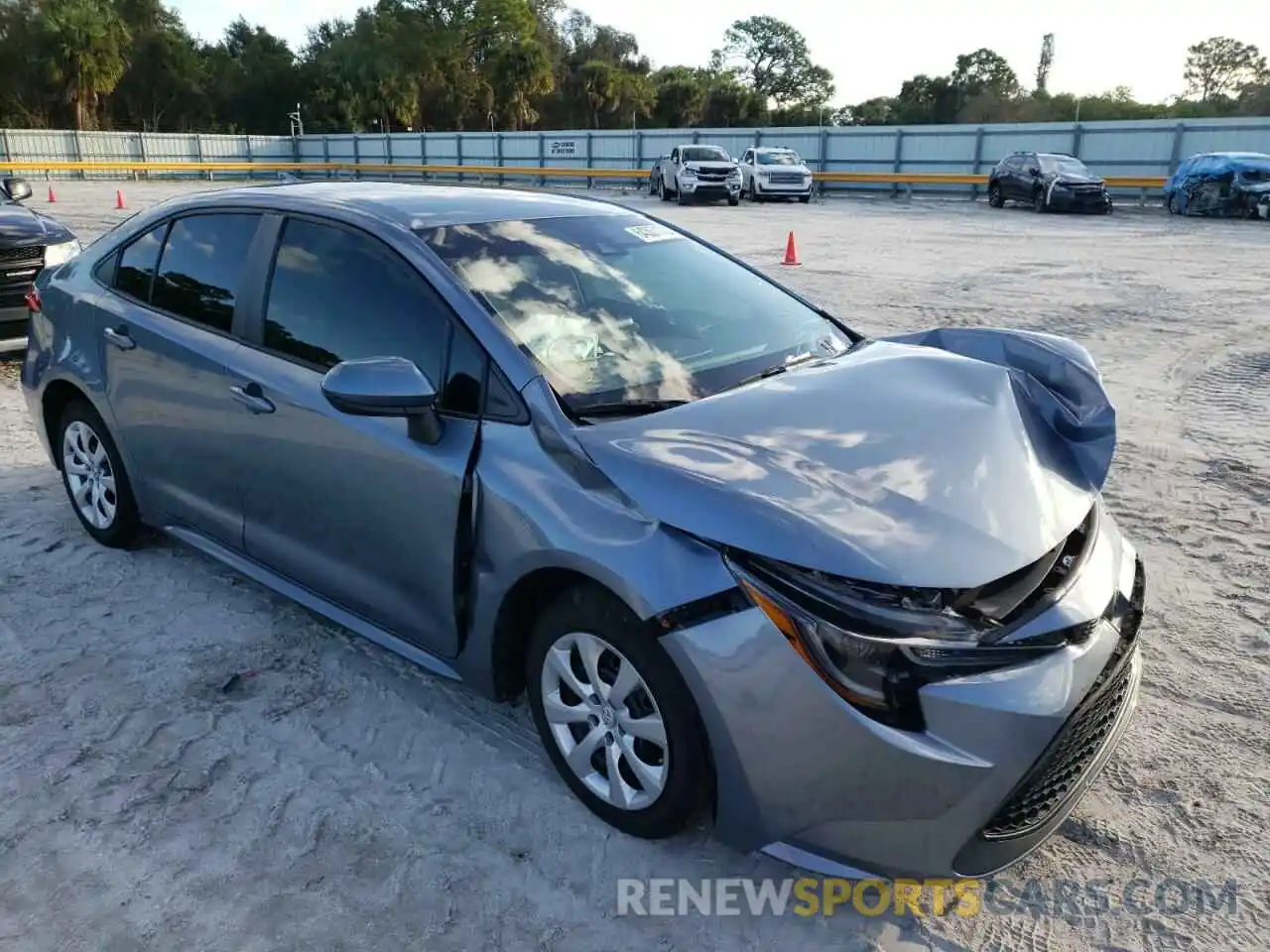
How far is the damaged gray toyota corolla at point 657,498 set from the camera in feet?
7.66

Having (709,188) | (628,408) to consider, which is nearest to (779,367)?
(628,408)

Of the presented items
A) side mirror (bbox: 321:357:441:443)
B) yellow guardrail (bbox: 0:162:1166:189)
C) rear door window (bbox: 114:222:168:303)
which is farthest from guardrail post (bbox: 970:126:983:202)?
side mirror (bbox: 321:357:441:443)

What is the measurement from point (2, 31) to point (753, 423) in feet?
232

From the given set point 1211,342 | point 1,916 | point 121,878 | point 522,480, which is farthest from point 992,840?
point 1211,342

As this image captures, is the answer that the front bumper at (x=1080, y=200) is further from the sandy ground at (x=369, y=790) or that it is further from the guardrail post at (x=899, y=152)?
the sandy ground at (x=369, y=790)

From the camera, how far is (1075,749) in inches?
98.3

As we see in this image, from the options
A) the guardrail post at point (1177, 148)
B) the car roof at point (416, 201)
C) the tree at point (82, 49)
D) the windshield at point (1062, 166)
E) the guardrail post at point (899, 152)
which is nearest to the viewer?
the car roof at point (416, 201)

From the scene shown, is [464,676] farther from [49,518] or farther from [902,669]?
[49,518]

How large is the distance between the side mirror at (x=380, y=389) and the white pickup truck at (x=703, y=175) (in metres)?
26.8

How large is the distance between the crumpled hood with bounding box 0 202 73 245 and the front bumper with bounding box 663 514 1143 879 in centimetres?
828

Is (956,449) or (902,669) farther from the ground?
(956,449)

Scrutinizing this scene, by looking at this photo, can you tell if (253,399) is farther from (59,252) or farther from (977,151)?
(977,151)

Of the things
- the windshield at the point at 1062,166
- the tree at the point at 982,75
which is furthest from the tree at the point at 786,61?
the windshield at the point at 1062,166

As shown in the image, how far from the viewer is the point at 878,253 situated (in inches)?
650
